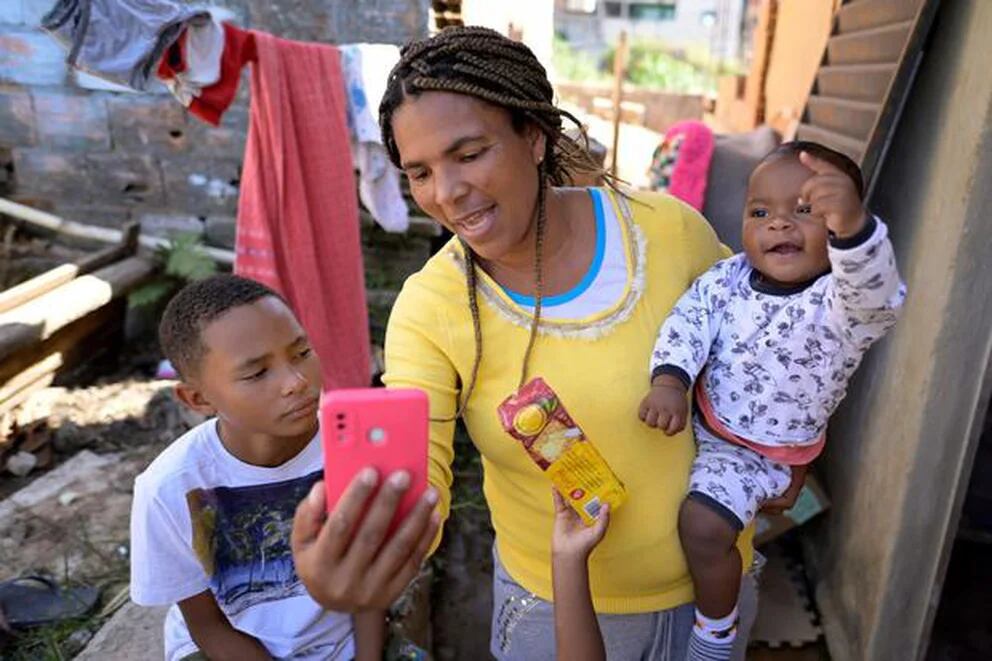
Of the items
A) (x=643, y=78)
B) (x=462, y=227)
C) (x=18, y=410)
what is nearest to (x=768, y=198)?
(x=462, y=227)

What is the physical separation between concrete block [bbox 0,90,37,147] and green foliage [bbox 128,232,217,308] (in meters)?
1.10

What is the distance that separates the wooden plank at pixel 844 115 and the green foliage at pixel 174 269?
333 centimetres

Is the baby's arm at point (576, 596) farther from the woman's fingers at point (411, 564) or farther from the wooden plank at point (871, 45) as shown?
the wooden plank at point (871, 45)

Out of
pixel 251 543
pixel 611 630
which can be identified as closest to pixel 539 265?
pixel 611 630

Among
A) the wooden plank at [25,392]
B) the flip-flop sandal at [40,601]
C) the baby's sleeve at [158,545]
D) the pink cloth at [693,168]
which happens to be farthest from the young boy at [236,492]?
the wooden plank at [25,392]

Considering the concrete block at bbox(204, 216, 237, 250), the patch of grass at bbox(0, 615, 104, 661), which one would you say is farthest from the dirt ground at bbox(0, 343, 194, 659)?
the concrete block at bbox(204, 216, 237, 250)

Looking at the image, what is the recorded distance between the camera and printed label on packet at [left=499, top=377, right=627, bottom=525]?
134 centimetres

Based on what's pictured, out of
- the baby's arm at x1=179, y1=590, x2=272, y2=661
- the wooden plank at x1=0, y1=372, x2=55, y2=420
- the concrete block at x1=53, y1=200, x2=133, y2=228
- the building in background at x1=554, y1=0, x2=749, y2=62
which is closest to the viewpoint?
the baby's arm at x1=179, y1=590, x2=272, y2=661

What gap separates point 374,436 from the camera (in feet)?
3.24

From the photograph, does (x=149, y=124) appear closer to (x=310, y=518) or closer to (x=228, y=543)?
(x=228, y=543)

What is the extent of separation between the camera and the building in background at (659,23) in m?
26.6

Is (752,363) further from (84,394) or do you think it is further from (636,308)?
(84,394)

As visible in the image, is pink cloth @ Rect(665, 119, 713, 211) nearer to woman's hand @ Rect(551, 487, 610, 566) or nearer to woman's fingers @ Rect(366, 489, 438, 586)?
woman's hand @ Rect(551, 487, 610, 566)

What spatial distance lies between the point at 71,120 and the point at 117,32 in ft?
7.63
